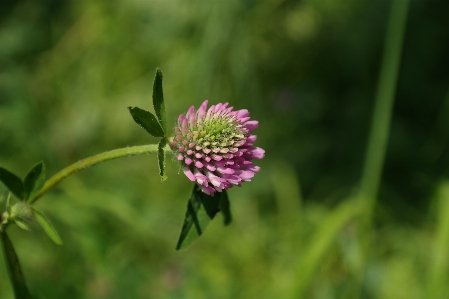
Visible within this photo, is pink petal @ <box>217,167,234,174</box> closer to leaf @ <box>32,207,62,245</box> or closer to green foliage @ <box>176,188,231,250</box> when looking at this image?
green foliage @ <box>176,188,231,250</box>

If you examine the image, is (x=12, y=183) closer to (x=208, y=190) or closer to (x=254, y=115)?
(x=208, y=190)

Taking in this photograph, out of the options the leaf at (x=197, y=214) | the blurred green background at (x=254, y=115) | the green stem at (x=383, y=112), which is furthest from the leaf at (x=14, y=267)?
the green stem at (x=383, y=112)

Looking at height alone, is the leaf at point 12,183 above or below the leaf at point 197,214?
below

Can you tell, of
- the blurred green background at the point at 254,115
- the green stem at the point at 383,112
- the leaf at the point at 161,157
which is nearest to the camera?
the leaf at the point at 161,157

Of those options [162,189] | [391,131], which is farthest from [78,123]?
[391,131]

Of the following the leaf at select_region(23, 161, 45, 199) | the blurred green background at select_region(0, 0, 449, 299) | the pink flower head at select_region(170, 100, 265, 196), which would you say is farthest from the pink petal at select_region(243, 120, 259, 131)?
the blurred green background at select_region(0, 0, 449, 299)

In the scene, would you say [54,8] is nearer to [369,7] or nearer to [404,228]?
[369,7]

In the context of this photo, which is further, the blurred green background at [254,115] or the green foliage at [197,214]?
the blurred green background at [254,115]

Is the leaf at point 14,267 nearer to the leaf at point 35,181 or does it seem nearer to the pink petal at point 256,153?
the leaf at point 35,181
